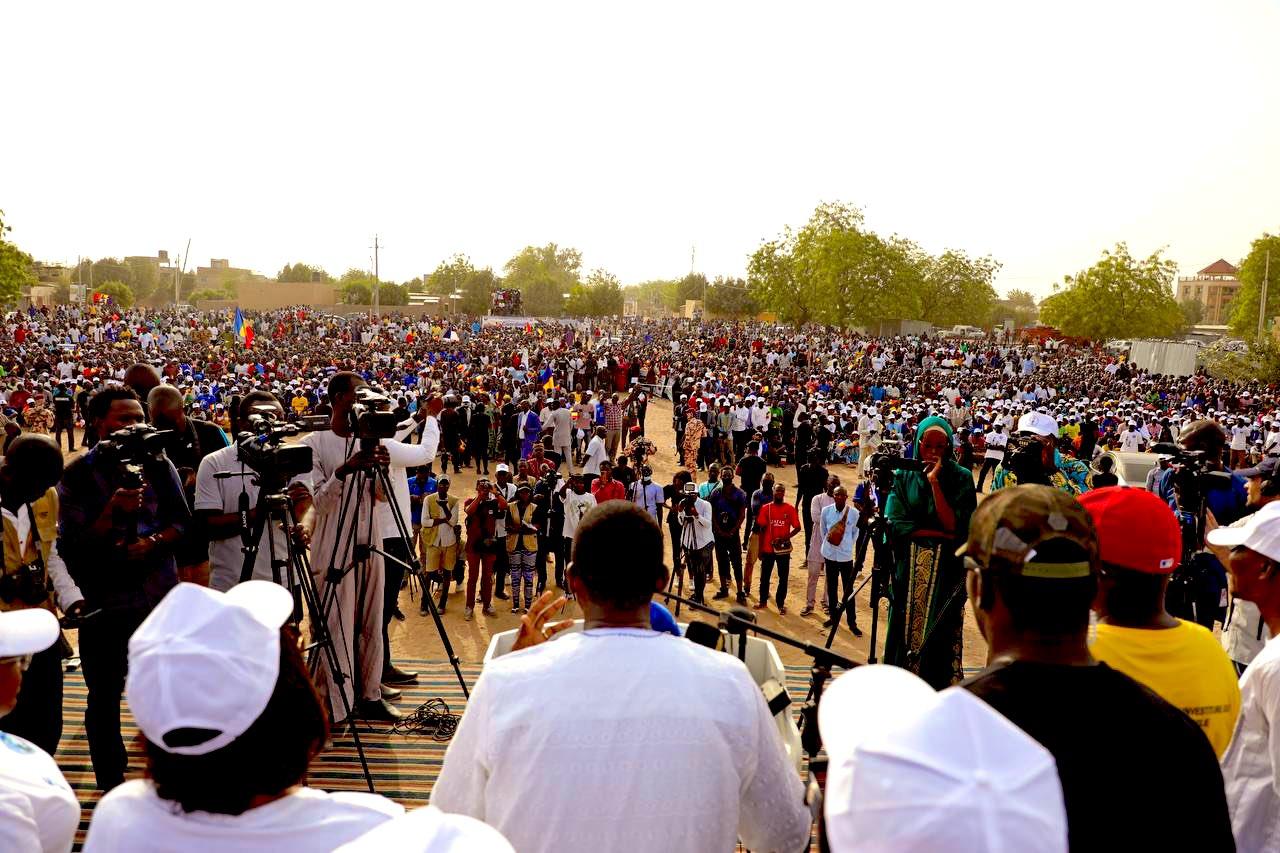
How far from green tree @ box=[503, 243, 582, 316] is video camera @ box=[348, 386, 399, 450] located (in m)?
93.0

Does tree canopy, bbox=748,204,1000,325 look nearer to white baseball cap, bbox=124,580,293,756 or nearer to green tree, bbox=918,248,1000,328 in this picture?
green tree, bbox=918,248,1000,328

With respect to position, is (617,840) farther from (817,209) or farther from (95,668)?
(817,209)

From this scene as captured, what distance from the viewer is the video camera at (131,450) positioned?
4.14 metres

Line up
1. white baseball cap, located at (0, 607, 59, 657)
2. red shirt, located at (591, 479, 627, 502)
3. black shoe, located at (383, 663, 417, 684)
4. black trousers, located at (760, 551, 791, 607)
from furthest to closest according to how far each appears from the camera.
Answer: red shirt, located at (591, 479, 627, 502) → black trousers, located at (760, 551, 791, 607) → black shoe, located at (383, 663, 417, 684) → white baseball cap, located at (0, 607, 59, 657)

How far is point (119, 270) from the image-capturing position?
105188 millimetres

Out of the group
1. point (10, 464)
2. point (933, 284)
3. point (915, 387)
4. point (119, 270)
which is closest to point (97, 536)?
point (10, 464)

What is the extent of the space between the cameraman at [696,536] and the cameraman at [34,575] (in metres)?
6.12

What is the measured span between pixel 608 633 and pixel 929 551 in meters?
3.90

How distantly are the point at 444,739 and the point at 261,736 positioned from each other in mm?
3697

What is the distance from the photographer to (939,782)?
44.9 inches

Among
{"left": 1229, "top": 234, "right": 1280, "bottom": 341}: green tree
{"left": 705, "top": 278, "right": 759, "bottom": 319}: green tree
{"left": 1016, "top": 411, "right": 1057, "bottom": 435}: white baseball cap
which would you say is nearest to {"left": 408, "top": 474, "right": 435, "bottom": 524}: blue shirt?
{"left": 1016, "top": 411, "right": 1057, "bottom": 435}: white baseball cap

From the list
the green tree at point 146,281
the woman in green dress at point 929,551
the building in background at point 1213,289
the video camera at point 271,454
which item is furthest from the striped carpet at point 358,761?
the building in background at point 1213,289

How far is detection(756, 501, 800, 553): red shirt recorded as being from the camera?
32.1ft

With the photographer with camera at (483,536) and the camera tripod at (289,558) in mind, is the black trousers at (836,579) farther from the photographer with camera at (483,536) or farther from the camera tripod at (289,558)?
the camera tripod at (289,558)
